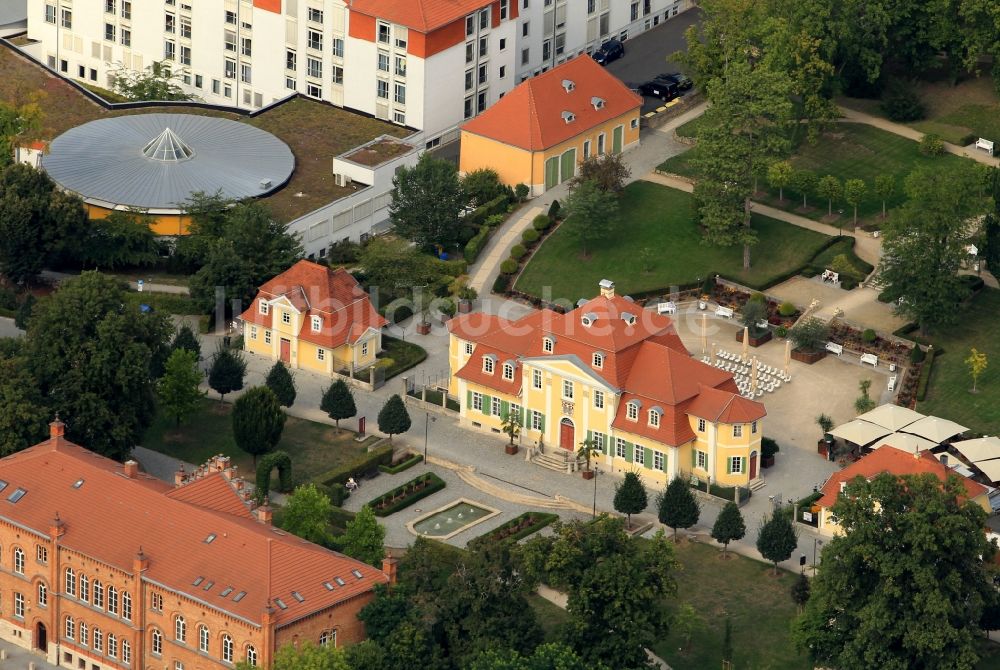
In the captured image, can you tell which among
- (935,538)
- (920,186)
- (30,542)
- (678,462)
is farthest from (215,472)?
(920,186)

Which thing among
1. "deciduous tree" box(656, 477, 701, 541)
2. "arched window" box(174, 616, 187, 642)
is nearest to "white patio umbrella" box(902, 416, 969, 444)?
"deciduous tree" box(656, 477, 701, 541)

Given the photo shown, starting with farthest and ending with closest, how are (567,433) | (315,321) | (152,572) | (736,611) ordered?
(315,321)
(567,433)
(736,611)
(152,572)

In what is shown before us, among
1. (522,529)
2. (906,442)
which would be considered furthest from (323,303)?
(906,442)

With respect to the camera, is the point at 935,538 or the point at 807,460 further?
the point at 807,460

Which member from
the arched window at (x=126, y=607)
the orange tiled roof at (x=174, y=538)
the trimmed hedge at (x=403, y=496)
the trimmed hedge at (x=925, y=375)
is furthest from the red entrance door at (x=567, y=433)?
the arched window at (x=126, y=607)

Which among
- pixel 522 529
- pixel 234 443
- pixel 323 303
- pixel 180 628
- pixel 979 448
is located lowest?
pixel 234 443

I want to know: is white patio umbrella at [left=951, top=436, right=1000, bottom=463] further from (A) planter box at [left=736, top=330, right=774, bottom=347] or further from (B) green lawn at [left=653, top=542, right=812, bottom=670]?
(A) planter box at [left=736, top=330, right=774, bottom=347]

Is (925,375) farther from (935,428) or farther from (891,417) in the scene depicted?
(935,428)

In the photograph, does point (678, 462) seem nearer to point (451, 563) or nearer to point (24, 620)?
point (451, 563)
